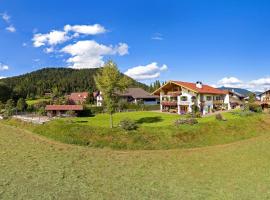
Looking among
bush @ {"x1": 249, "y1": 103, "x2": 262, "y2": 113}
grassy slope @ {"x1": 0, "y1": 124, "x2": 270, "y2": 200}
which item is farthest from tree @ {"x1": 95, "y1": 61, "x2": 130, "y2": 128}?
bush @ {"x1": 249, "y1": 103, "x2": 262, "y2": 113}

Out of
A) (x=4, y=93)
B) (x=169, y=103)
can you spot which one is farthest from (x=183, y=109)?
(x=4, y=93)

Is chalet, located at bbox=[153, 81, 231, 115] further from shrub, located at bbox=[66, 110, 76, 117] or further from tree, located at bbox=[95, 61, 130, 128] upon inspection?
shrub, located at bbox=[66, 110, 76, 117]

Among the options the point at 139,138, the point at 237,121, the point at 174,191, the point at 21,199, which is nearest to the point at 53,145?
the point at 139,138

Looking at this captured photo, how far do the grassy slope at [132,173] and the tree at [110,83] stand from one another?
11715 millimetres

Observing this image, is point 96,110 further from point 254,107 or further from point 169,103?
point 254,107

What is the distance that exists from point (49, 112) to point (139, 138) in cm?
3348

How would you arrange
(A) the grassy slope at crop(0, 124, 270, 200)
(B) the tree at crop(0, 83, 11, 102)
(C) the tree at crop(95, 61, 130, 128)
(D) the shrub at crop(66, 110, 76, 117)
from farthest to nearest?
(B) the tree at crop(0, 83, 11, 102), (D) the shrub at crop(66, 110, 76, 117), (C) the tree at crop(95, 61, 130, 128), (A) the grassy slope at crop(0, 124, 270, 200)

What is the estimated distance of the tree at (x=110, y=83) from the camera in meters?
38.5

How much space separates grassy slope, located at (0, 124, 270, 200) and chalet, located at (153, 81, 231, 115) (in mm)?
27393

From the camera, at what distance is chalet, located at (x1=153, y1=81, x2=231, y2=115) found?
5594 centimetres

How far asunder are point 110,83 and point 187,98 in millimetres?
24113

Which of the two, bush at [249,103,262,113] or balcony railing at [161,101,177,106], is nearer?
bush at [249,103,262,113]

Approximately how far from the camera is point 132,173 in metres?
18.7

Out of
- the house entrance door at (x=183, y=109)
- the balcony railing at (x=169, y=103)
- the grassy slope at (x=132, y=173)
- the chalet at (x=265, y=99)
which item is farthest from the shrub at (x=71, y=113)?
the chalet at (x=265, y=99)
